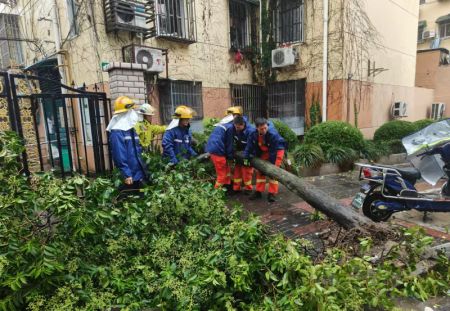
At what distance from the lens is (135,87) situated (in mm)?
5754

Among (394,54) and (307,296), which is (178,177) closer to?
(307,296)

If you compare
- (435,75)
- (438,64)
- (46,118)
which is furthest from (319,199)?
(438,64)

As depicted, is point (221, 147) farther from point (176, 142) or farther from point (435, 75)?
point (435, 75)

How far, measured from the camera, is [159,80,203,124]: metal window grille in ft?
25.2

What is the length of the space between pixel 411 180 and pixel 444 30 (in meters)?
22.4

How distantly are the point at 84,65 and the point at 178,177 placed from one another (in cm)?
562

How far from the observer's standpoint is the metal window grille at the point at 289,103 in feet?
32.0

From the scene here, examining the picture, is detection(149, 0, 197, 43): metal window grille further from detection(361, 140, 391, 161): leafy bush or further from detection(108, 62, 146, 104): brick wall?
detection(361, 140, 391, 161): leafy bush

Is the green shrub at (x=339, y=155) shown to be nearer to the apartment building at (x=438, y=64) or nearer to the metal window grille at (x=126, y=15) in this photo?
the metal window grille at (x=126, y=15)

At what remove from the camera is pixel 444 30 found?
2000 cm

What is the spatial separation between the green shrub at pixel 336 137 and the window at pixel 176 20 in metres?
4.35

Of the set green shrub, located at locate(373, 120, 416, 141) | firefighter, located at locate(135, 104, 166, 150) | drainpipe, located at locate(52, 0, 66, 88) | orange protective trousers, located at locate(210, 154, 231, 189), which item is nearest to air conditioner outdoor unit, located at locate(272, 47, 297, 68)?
green shrub, located at locate(373, 120, 416, 141)

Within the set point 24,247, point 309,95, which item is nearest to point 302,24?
point 309,95

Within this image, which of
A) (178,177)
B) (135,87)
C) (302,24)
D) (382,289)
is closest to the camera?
(382,289)
